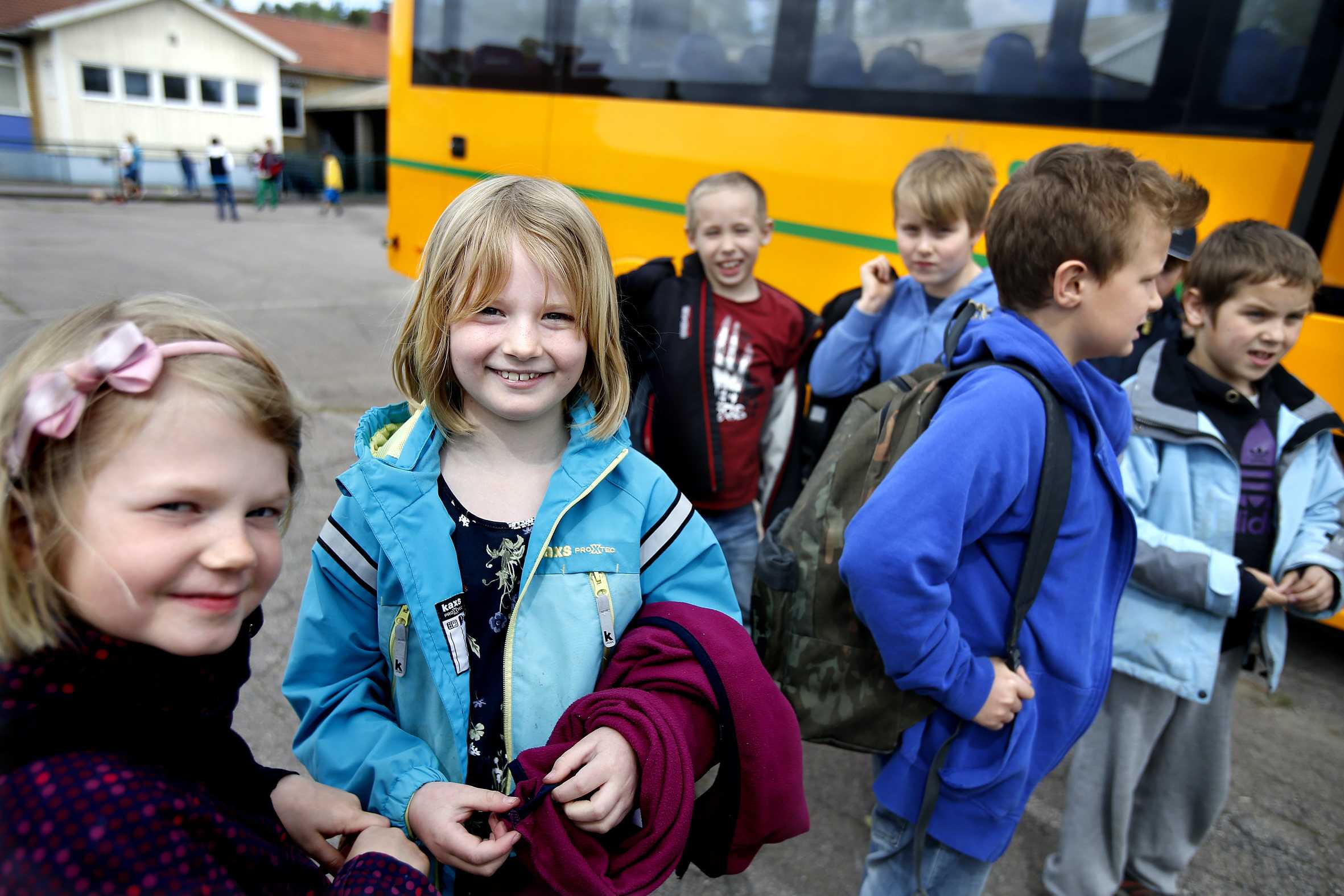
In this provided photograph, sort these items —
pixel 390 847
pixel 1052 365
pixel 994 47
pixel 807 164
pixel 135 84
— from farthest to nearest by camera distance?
1. pixel 135 84
2. pixel 807 164
3. pixel 994 47
4. pixel 1052 365
5. pixel 390 847

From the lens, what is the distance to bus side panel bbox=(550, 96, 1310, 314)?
3.09m

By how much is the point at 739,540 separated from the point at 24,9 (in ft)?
16.7

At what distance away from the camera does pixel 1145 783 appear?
2.09m

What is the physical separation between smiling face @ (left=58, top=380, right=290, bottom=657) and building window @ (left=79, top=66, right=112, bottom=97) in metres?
11.8

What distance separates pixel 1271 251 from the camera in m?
1.88

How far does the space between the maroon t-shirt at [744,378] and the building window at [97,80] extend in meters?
10.9

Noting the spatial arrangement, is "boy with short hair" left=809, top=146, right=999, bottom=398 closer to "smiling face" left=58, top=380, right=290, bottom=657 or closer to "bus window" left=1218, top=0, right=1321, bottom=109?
"bus window" left=1218, top=0, right=1321, bottom=109

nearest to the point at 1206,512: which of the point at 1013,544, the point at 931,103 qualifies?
the point at 1013,544

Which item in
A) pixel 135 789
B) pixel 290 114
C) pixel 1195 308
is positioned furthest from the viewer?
pixel 290 114

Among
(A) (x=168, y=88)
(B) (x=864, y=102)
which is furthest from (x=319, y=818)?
(A) (x=168, y=88)

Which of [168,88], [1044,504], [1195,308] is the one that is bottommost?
[1044,504]

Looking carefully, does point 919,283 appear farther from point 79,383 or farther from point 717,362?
point 79,383

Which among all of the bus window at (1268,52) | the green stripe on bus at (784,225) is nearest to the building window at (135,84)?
the green stripe on bus at (784,225)

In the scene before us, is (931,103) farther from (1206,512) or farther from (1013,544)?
(1013,544)
